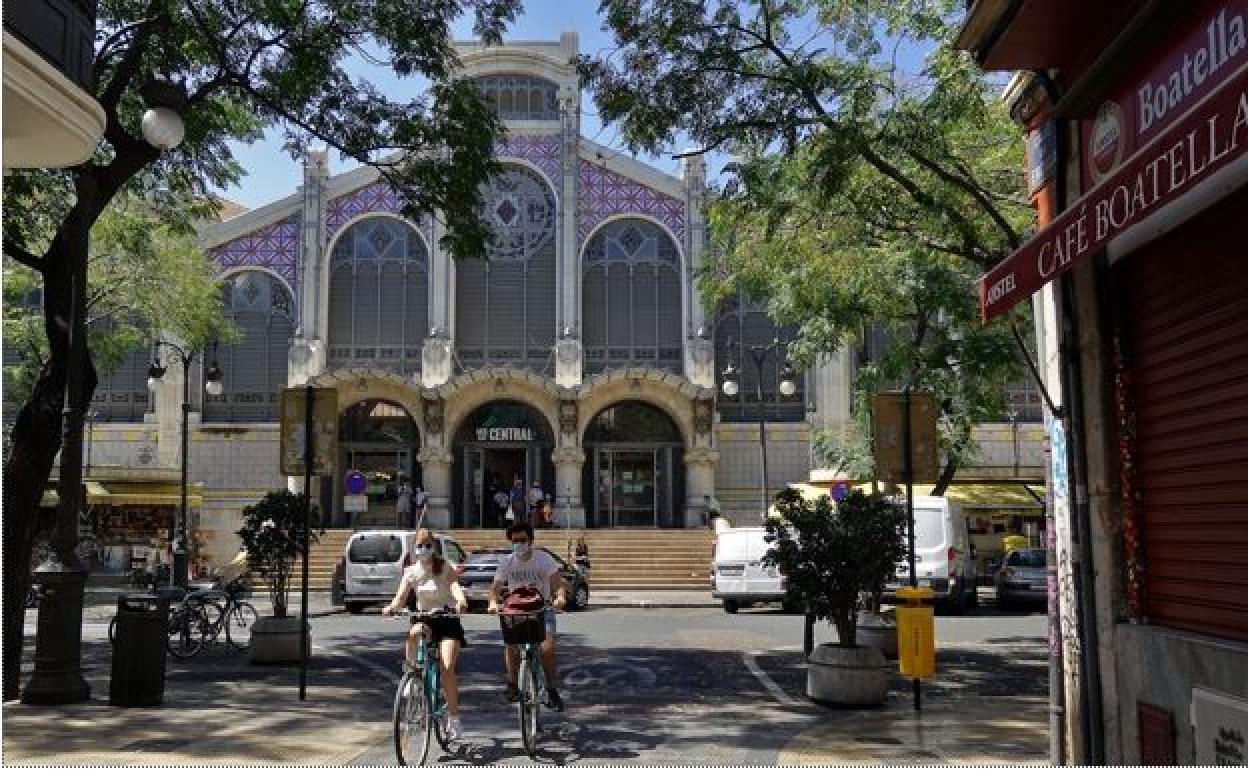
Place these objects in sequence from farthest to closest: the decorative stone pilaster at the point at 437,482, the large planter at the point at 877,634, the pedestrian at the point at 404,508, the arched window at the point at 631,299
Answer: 1. the arched window at the point at 631,299
2. the decorative stone pilaster at the point at 437,482
3. the pedestrian at the point at 404,508
4. the large planter at the point at 877,634

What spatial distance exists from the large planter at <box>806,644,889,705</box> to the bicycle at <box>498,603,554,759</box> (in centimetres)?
284

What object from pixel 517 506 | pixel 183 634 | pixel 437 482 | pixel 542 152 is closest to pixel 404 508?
pixel 437 482

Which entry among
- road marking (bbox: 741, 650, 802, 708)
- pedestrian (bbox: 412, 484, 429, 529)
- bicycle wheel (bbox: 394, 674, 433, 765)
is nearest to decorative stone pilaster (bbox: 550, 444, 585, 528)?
pedestrian (bbox: 412, 484, 429, 529)

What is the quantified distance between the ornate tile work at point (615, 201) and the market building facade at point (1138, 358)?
2750 cm

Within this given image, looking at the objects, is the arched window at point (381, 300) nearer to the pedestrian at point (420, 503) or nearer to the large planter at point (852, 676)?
the pedestrian at point (420, 503)

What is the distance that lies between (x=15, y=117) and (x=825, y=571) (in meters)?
7.68

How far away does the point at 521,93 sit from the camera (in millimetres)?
36406

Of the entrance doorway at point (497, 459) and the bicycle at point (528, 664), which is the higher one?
the entrance doorway at point (497, 459)

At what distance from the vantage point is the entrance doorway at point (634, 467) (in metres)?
35.4

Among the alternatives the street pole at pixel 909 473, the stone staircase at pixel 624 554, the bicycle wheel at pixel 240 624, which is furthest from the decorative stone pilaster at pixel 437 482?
the street pole at pixel 909 473

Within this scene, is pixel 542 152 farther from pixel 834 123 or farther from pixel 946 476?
pixel 834 123

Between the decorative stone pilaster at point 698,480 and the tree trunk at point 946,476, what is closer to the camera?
the tree trunk at point 946,476

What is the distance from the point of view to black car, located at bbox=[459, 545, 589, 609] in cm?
2309

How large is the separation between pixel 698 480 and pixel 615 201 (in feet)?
30.1
